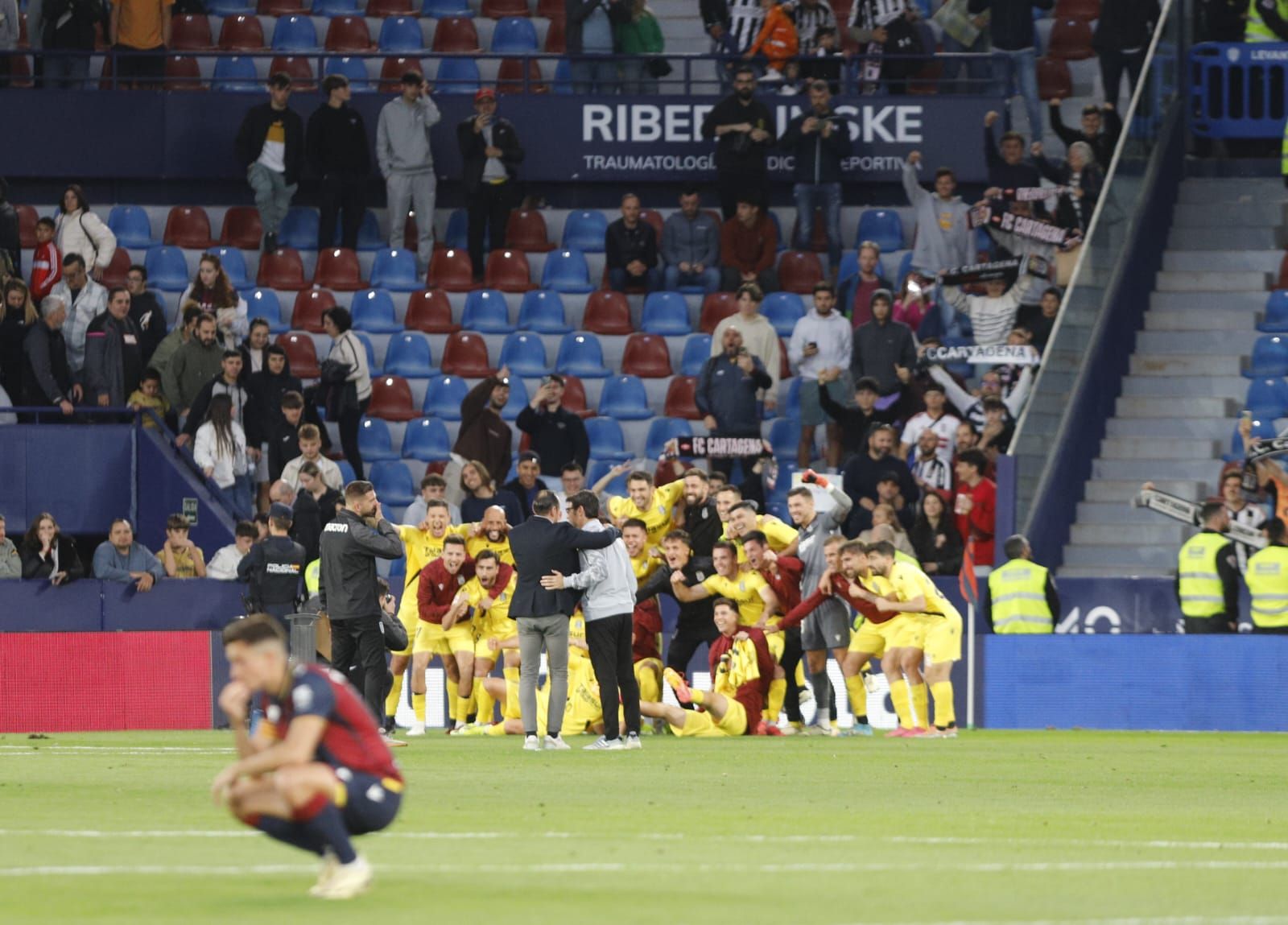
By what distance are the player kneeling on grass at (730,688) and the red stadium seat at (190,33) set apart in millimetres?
13082

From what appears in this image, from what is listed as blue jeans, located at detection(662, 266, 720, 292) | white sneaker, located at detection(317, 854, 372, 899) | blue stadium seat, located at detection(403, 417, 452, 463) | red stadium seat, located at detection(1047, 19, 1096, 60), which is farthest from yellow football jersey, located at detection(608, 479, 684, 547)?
white sneaker, located at detection(317, 854, 372, 899)

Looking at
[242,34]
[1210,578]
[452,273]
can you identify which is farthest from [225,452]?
[1210,578]

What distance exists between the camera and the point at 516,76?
104ft

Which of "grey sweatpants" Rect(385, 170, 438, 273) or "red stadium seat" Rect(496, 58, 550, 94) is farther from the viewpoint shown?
"red stadium seat" Rect(496, 58, 550, 94)

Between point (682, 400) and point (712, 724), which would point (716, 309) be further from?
point (712, 724)

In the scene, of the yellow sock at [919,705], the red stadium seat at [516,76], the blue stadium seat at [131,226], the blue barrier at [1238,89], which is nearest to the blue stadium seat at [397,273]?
the red stadium seat at [516,76]

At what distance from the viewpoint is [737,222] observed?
93.9 ft

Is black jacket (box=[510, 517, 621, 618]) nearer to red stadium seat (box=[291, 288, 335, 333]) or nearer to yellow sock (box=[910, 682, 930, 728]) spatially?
yellow sock (box=[910, 682, 930, 728])

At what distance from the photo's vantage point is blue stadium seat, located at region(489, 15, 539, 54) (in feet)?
104

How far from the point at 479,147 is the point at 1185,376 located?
28.2 feet

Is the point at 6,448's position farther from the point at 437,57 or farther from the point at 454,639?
the point at 437,57

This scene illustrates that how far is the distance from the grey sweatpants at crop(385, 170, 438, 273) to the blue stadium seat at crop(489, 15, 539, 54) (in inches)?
104

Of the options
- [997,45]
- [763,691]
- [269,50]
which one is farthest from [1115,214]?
[269,50]

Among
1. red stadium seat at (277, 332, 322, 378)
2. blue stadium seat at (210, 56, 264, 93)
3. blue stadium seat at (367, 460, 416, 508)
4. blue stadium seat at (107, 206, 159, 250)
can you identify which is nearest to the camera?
blue stadium seat at (367, 460, 416, 508)
